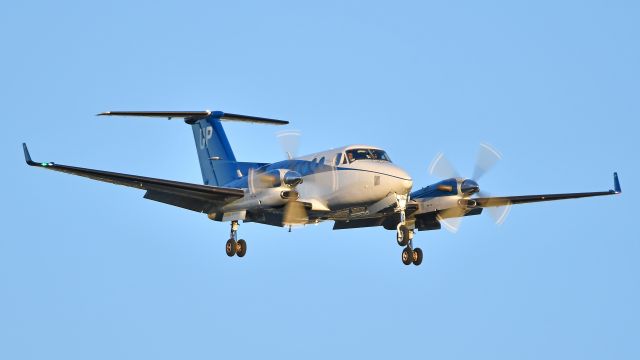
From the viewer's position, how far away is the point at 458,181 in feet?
115

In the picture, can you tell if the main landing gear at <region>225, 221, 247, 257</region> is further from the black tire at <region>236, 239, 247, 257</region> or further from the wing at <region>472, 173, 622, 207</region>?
the wing at <region>472, 173, 622, 207</region>

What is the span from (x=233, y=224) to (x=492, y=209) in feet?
26.7

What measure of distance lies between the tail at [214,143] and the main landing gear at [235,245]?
7.43ft

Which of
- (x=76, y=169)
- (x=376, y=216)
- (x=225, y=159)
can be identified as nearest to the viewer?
(x=76, y=169)

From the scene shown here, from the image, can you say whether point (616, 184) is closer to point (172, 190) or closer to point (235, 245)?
point (235, 245)

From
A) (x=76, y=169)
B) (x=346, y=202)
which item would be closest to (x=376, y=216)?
(x=346, y=202)

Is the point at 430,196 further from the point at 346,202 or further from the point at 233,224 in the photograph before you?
the point at 233,224

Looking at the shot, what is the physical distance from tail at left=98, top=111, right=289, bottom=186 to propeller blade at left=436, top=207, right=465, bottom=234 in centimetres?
617

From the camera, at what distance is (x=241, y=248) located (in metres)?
35.1

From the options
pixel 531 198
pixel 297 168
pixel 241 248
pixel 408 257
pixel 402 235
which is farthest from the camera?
pixel 531 198

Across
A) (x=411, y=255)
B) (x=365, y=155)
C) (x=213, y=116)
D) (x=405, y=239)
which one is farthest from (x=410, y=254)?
(x=213, y=116)

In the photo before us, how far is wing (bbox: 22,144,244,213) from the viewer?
32.0m

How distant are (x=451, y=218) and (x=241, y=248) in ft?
21.7

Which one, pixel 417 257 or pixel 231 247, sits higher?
pixel 231 247
